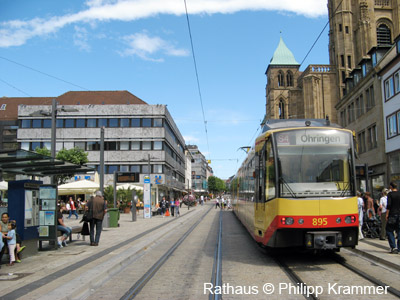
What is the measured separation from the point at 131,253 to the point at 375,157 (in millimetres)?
26682

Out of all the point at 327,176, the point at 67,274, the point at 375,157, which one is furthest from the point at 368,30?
the point at 67,274

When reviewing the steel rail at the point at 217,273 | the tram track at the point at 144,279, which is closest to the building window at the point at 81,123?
the steel rail at the point at 217,273

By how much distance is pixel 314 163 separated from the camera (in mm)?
→ 9070

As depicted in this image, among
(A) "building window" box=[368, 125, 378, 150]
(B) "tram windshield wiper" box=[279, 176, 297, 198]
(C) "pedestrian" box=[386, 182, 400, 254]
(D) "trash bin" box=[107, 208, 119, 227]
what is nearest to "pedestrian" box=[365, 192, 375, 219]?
(C) "pedestrian" box=[386, 182, 400, 254]

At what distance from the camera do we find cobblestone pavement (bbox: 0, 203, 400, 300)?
6541 mm

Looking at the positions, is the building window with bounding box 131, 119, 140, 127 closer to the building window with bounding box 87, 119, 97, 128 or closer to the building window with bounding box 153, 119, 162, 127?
the building window with bounding box 153, 119, 162, 127

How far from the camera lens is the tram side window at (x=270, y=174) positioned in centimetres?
912

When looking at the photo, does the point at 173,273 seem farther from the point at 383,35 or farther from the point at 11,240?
the point at 383,35

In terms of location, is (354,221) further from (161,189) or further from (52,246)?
(161,189)

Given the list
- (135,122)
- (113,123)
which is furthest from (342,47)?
(113,123)

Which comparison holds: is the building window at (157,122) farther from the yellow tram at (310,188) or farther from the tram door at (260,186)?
the yellow tram at (310,188)

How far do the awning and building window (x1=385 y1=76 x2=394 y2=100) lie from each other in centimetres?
2360

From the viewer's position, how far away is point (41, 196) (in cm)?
1167

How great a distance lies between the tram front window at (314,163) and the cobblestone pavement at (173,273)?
167 centimetres
